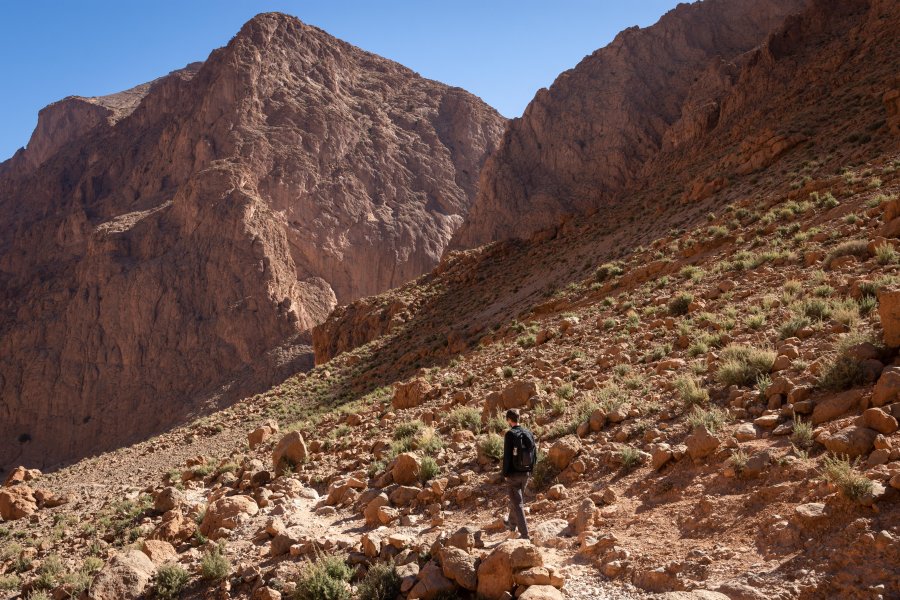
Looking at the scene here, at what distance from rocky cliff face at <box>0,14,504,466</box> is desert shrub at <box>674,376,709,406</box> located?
49685mm

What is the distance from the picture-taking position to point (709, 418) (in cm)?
707

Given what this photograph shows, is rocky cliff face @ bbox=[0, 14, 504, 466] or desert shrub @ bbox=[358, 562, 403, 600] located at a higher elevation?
rocky cliff face @ bbox=[0, 14, 504, 466]

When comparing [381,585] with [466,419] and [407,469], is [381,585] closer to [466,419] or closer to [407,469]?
[407,469]

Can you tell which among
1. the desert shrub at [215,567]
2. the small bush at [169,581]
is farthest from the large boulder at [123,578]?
the desert shrub at [215,567]

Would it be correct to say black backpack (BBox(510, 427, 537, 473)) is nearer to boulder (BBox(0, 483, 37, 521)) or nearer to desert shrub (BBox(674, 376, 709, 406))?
desert shrub (BBox(674, 376, 709, 406))

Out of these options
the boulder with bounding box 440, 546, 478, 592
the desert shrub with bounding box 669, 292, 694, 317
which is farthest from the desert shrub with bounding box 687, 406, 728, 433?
the desert shrub with bounding box 669, 292, 694, 317

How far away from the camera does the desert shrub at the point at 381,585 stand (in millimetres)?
5660

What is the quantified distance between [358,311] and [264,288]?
2453cm

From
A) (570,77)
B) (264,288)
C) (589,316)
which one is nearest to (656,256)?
(589,316)

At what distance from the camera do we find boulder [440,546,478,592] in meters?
5.35

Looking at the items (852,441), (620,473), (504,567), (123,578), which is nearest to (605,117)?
(620,473)

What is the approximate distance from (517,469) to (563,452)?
1.33m

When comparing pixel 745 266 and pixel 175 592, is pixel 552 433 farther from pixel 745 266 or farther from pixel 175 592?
pixel 745 266

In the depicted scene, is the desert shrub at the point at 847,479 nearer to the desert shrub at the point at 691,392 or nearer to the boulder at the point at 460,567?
the desert shrub at the point at 691,392
